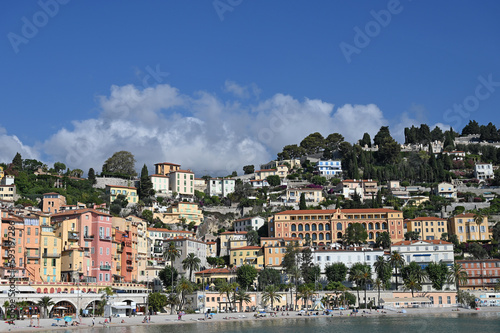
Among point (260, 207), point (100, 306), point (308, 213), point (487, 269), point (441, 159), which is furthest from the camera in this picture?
point (441, 159)

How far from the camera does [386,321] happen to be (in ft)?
261

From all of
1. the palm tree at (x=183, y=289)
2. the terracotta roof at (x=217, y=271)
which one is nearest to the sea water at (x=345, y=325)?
the palm tree at (x=183, y=289)

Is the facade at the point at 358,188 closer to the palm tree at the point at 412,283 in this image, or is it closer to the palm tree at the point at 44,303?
the palm tree at the point at 412,283

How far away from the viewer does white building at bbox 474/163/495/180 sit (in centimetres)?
15688

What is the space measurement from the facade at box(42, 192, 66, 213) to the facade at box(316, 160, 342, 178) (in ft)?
226

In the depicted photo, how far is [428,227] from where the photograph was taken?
119000mm

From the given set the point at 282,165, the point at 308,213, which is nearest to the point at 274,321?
the point at 308,213

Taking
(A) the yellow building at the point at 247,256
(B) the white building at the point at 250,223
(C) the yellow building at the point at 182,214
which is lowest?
(A) the yellow building at the point at 247,256

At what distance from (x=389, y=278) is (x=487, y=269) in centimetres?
1814

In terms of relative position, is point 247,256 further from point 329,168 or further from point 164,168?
point 329,168

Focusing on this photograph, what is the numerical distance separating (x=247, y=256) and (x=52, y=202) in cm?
3791

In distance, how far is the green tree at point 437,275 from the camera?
319ft

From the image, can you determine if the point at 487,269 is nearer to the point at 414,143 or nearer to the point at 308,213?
the point at 308,213

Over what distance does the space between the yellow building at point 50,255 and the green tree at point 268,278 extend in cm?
2896
